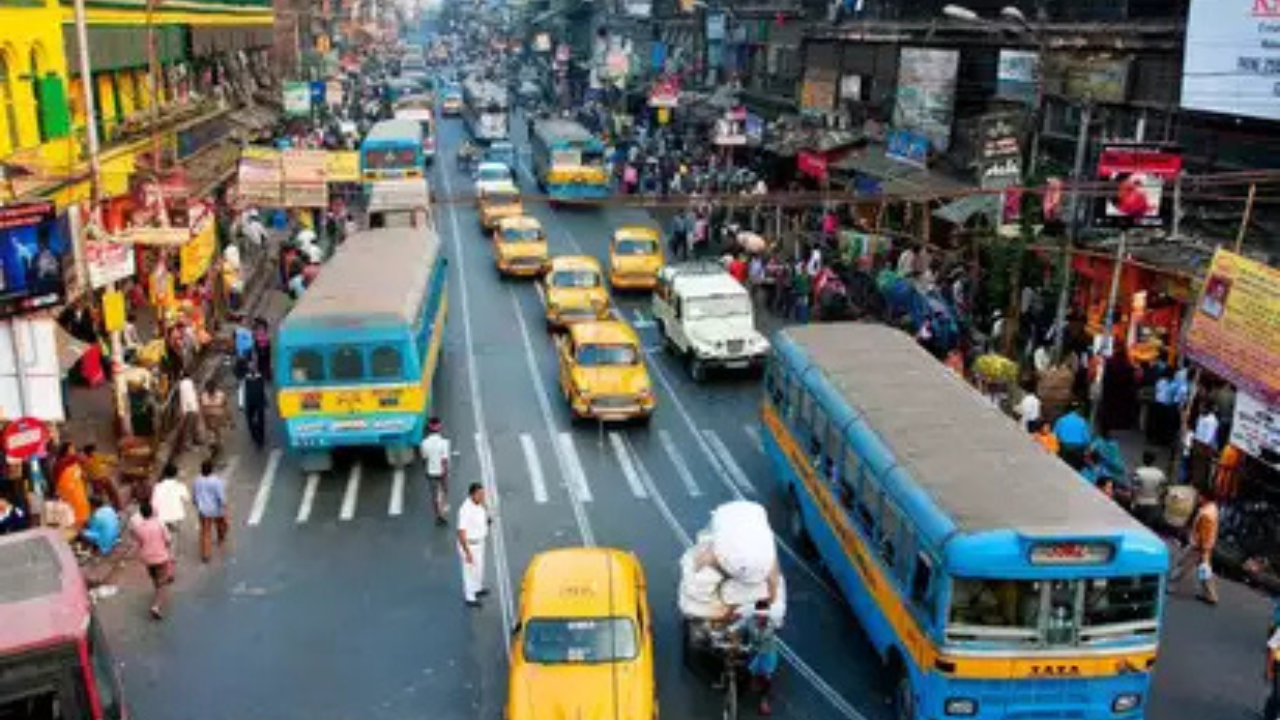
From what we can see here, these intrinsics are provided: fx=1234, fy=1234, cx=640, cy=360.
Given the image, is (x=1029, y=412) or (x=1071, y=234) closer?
(x=1029, y=412)

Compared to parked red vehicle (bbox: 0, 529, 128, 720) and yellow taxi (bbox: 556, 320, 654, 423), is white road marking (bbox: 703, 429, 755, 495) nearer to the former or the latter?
yellow taxi (bbox: 556, 320, 654, 423)

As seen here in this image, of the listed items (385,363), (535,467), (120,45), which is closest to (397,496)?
(385,363)

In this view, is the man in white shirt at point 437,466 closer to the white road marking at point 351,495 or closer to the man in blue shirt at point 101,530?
the white road marking at point 351,495

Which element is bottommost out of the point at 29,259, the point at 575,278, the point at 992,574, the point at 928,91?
the point at 575,278

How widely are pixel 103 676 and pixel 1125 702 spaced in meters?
9.56

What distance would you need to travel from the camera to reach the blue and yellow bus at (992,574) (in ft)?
37.8

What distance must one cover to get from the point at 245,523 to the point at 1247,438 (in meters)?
15.2

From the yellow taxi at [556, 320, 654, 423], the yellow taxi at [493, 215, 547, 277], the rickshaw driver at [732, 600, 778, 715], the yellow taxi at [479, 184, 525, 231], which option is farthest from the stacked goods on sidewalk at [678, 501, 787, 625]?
the yellow taxi at [479, 184, 525, 231]

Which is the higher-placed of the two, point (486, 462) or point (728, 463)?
point (728, 463)

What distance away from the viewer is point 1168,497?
18.8m

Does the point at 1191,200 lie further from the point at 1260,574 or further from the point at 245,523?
the point at 245,523

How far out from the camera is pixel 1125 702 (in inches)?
471

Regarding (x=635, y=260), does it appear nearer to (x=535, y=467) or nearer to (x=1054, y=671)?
(x=535, y=467)

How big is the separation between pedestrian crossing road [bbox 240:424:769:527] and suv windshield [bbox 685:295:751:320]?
4235mm
